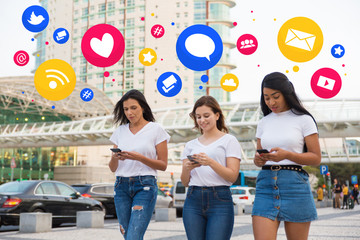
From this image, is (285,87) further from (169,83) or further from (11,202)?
(11,202)

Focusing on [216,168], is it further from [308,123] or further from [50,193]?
[50,193]

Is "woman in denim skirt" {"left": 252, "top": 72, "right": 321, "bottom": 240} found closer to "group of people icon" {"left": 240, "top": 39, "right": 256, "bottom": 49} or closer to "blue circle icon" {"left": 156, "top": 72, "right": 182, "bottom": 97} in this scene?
"blue circle icon" {"left": 156, "top": 72, "right": 182, "bottom": 97}

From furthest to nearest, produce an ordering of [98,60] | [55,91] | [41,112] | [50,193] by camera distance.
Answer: [41,112], [50,193], [55,91], [98,60]

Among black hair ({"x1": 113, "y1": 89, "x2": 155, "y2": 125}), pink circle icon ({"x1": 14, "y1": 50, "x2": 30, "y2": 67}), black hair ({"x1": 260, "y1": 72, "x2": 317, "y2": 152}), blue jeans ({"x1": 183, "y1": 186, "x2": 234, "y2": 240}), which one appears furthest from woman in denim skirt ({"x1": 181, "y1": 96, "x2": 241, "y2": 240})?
pink circle icon ({"x1": 14, "y1": 50, "x2": 30, "y2": 67})

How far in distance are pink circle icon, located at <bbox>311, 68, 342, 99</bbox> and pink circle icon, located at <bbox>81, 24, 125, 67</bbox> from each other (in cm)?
406

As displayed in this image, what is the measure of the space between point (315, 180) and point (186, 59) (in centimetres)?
8611

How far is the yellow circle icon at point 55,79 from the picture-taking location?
11016mm

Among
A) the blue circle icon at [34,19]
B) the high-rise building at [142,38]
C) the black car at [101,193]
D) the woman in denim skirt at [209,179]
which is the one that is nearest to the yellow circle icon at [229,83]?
the blue circle icon at [34,19]

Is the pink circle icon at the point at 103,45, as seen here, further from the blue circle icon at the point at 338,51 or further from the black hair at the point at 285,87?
the black hair at the point at 285,87

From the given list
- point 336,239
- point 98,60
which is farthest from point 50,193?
point 336,239

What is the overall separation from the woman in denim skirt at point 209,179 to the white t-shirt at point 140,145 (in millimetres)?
598

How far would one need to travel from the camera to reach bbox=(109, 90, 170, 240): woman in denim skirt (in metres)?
4.44

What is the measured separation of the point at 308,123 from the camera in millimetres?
3855

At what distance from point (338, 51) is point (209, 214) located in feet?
23.0
